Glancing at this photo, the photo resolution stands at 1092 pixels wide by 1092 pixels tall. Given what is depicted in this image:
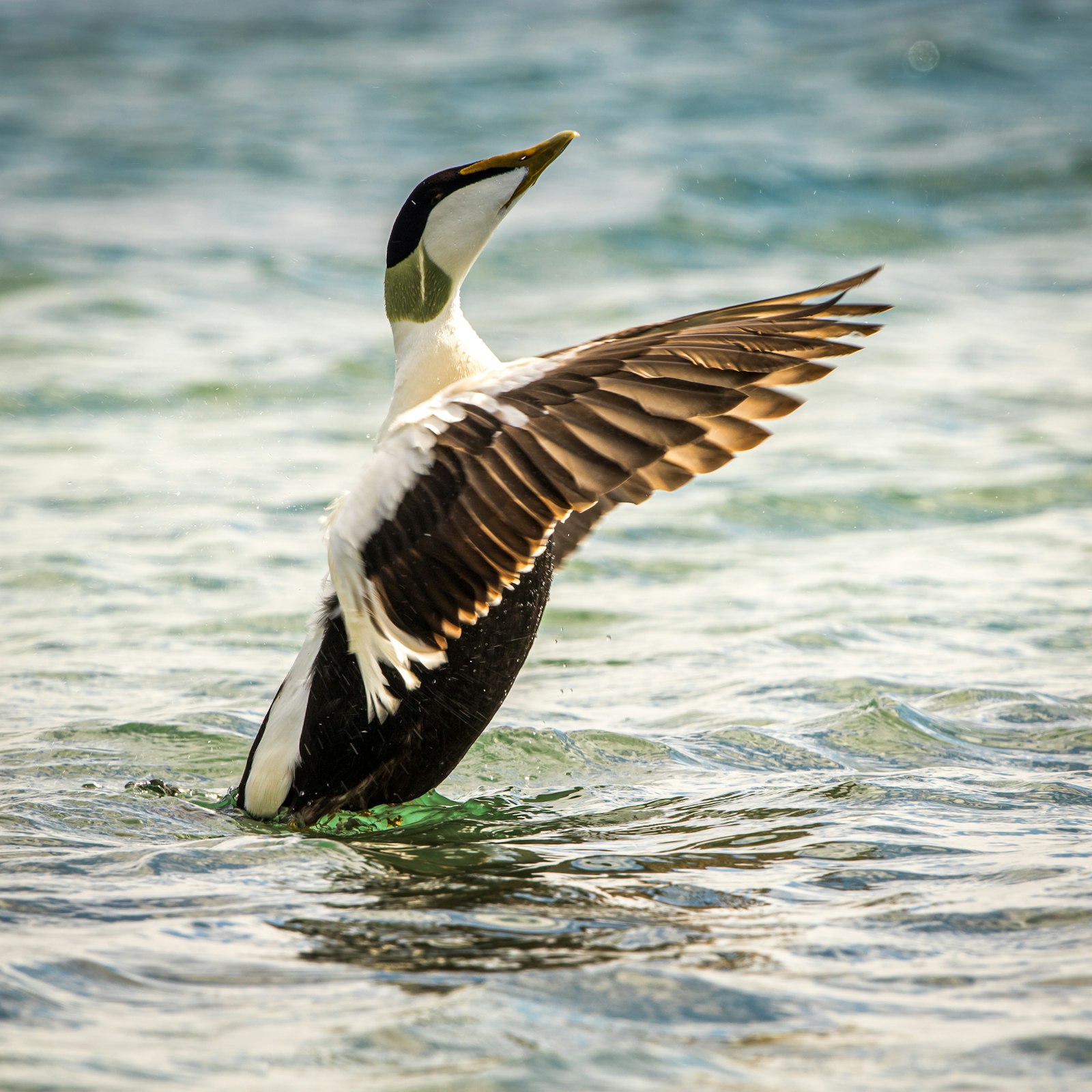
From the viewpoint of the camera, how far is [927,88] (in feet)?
55.9

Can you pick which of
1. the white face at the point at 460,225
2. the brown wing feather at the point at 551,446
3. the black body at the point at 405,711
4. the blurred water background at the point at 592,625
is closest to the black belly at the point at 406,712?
the black body at the point at 405,711

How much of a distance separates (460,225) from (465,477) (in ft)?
3.56

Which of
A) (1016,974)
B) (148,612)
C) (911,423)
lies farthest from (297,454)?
(1016,974)

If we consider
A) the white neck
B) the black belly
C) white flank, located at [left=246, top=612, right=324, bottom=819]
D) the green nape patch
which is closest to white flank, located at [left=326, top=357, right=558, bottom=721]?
the black belly

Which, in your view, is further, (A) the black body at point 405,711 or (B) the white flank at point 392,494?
(A) the black body at point 405,711

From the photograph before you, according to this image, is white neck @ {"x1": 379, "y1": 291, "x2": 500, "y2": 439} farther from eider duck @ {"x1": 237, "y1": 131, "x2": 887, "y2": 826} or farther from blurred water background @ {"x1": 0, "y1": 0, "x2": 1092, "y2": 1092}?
blurred water background @ {"x1": 0, "y1": 0, "x2": 1092, "y2": 1092}

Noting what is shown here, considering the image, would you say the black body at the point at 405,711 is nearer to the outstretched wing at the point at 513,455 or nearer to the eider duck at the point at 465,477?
the eider duck at the point at 465,477

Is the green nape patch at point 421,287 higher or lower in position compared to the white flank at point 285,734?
higher

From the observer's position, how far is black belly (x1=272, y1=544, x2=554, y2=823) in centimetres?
390

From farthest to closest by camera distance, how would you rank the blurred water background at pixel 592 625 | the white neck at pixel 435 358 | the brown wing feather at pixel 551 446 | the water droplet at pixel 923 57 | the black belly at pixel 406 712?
the water droplet at pixel 923 57
the white neck at pixel 435 358
the black belly at pixel 406 712
the brown wing feather at pixel 551 446
the blurred water background at pixel 592 625

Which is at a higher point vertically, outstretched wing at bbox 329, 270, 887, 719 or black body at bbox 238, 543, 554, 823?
outstretched wing at bbox 329, 270, 887, 719

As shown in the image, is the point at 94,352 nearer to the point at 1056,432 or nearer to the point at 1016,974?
the point at 1056,432

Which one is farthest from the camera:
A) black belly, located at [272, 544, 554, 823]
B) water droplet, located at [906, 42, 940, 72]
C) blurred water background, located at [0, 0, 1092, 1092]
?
water droplet, located at [906, 42, 940, 72]

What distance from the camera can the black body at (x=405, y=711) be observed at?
3904 mm
